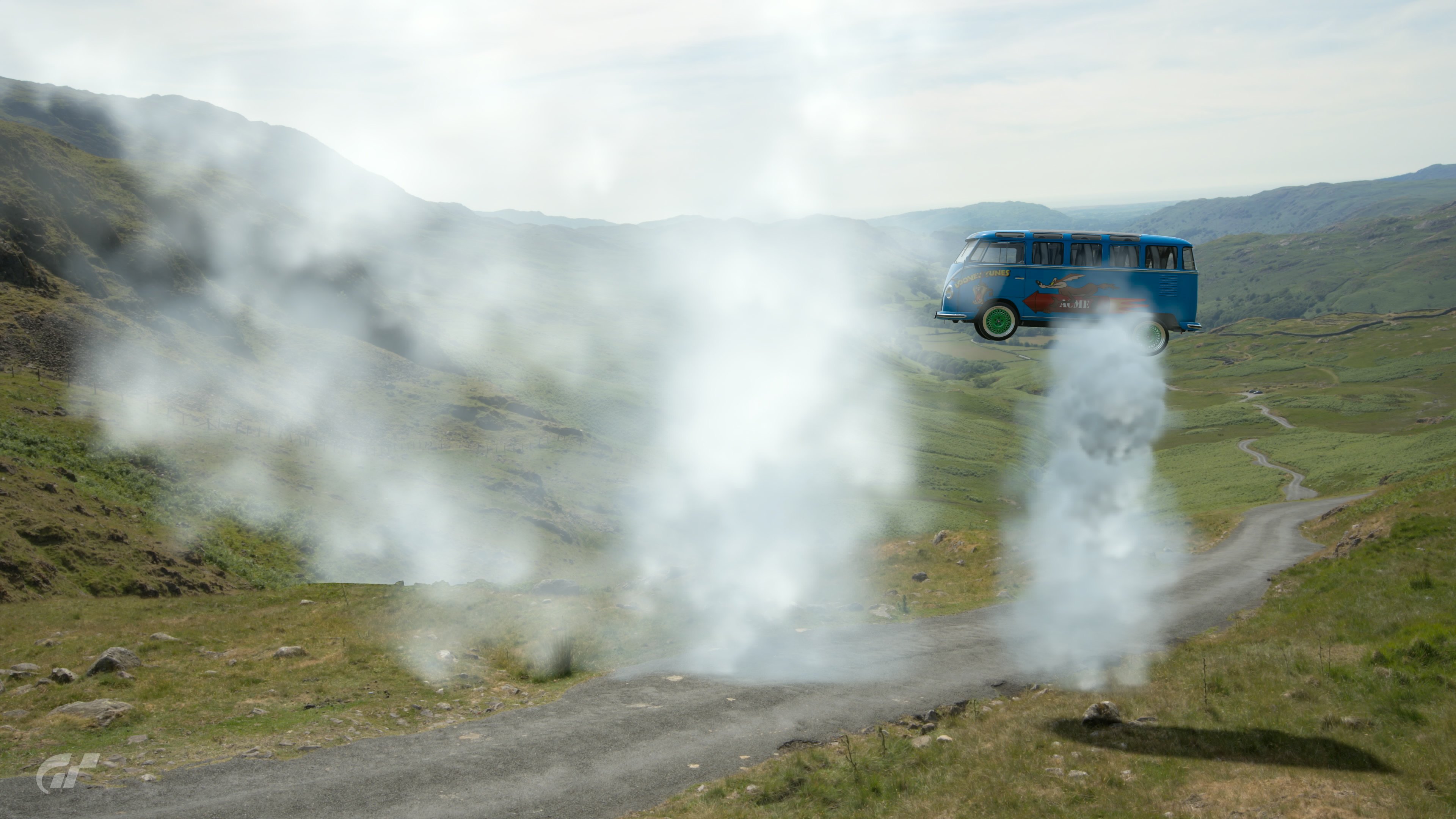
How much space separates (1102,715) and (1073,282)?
674 inches

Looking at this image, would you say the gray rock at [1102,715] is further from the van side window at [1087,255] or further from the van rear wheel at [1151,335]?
the van side window at [1087,255]

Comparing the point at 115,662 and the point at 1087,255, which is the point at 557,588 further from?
the point at 1087,255

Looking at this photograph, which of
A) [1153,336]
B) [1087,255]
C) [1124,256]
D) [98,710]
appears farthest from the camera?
[98,710]

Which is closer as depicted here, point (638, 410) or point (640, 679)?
point (640, 679)

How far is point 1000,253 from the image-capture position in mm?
29578

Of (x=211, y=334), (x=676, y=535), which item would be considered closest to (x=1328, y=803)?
(x=676, y=535)

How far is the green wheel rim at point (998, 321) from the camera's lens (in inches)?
1150

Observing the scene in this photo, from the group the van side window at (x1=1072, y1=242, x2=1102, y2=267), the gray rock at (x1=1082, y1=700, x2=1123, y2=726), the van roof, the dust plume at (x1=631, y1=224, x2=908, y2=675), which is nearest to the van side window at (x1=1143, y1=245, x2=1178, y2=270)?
the van roof

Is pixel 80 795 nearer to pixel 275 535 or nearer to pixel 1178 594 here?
pixel 275 535

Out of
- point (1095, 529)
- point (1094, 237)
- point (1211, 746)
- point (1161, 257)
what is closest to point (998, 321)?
point (1094, 237)

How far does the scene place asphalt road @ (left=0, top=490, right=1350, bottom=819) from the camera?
95.4ft

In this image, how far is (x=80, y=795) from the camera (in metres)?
28.2

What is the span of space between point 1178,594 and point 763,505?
3425 inches

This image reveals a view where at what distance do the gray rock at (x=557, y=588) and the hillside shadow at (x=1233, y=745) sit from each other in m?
33.4
